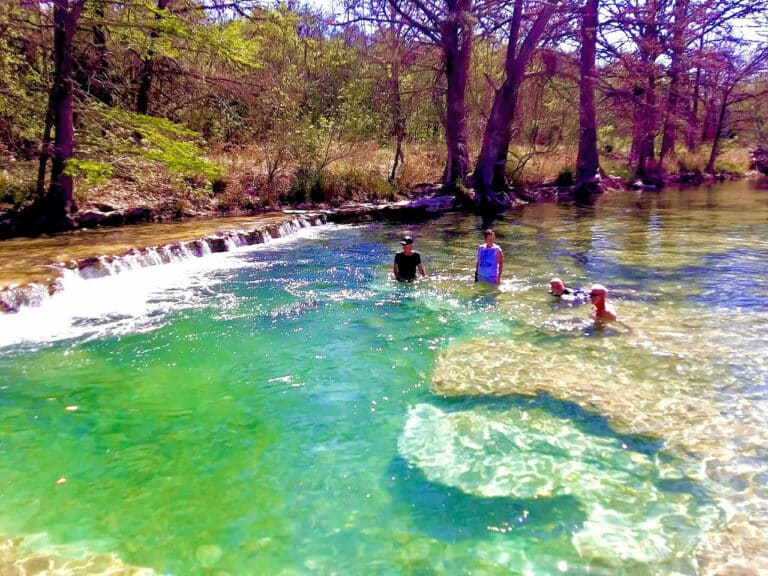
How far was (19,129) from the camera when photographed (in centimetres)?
1312

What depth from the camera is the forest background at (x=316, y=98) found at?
12.7 m

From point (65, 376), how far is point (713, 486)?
231 inches

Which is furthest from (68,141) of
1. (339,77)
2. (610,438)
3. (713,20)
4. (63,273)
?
(713,20)

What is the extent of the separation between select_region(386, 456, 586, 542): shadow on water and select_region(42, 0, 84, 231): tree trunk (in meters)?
11.2

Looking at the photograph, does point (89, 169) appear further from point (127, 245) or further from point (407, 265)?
point (407, 265)

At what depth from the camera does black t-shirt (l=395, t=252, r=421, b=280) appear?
9.48m

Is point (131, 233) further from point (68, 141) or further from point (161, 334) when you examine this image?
point (161, 334)

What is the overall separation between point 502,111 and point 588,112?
6007mm

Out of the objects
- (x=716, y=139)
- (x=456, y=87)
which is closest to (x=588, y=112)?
(x=456, y=87)

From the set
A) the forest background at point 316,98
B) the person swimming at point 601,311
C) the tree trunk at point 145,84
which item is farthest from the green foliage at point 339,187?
the person swimming at point 601,311

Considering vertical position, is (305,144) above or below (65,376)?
above

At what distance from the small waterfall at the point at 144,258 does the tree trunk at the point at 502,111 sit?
8462 millimetres

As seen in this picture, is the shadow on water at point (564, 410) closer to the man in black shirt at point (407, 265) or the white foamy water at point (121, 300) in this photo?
the white foamy water at point (121, 300)

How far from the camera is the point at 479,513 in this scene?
3529 millimetres
